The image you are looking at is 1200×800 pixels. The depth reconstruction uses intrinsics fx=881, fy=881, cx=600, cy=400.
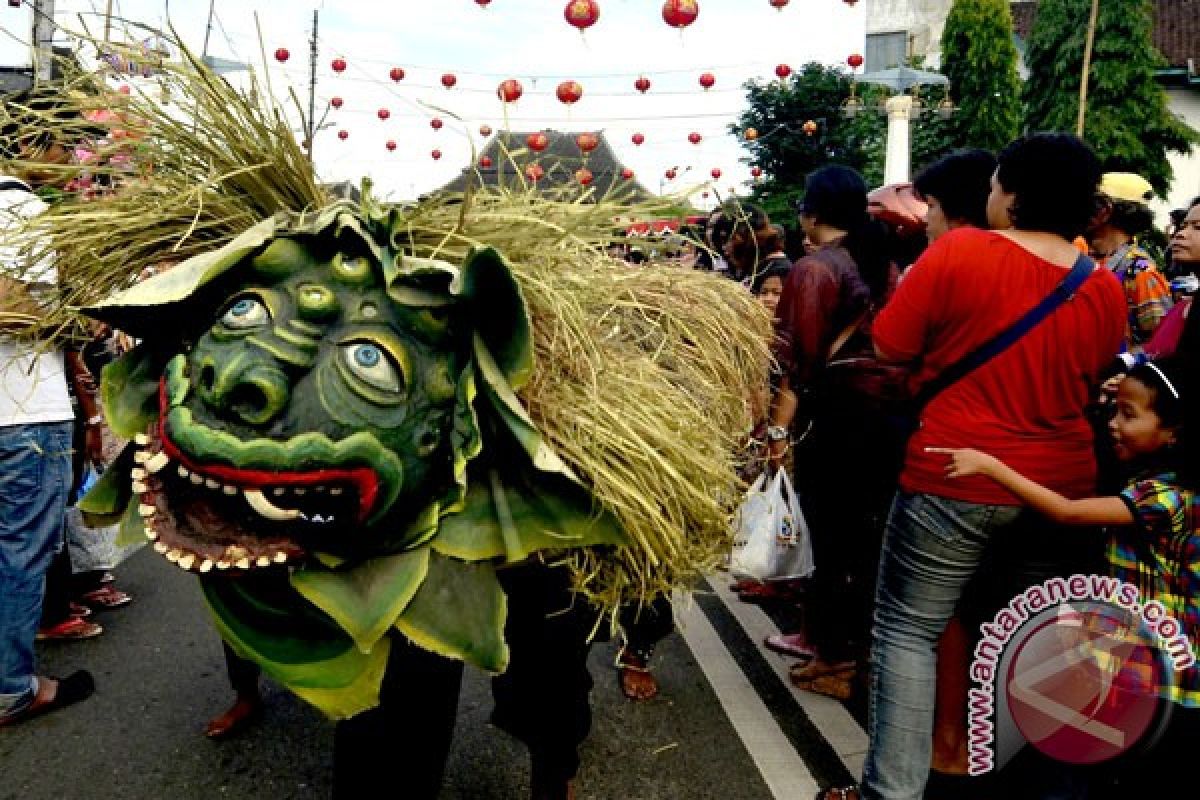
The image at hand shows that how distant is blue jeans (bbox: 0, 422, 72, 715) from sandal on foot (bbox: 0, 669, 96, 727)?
0.03 metres

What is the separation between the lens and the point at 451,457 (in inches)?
62.7

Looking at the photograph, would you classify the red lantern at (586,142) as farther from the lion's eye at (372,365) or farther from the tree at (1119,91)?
the tree at (1119,91)

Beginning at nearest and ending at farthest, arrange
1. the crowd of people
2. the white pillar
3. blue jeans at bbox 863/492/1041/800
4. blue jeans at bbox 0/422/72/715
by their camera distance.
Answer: the crowd of people < blue jeans at bbox 863/492/1041/800 < blue jeans at bbox 0/422/72/715 < the white pillar

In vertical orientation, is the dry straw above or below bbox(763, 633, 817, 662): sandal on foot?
above

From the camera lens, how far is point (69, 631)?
12.8ft

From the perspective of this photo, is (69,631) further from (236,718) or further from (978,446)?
(978,446)

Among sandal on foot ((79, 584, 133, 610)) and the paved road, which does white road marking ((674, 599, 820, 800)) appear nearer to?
the paved road

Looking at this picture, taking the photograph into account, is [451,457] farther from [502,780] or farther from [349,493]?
[502,780]

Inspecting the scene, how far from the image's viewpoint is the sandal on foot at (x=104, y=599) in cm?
429

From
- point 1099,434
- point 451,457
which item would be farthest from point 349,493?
point 1099,434

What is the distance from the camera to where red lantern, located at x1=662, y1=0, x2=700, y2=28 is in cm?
721

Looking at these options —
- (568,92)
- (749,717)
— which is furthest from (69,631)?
(568,92)

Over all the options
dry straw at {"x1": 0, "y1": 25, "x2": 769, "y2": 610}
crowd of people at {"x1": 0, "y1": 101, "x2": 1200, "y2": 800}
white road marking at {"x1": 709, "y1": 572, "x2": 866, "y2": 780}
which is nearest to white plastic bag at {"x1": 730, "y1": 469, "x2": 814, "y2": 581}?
white road marking at {"x1": 709, "y1": 572, "x2": 866, "y2": 780}

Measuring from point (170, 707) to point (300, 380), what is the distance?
2.55 meters
